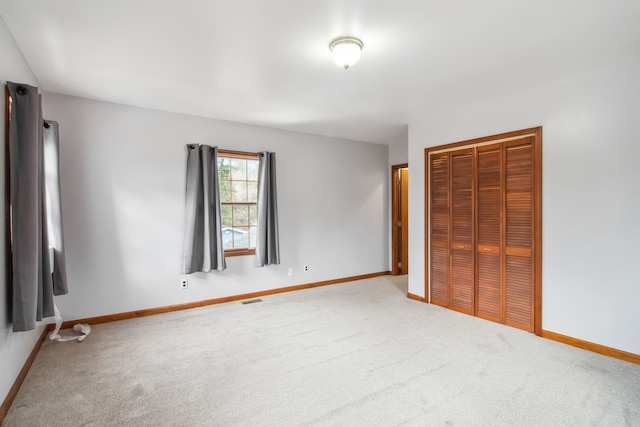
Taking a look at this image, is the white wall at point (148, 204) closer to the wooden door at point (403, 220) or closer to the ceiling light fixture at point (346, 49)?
the wooden door at point (403, 220)

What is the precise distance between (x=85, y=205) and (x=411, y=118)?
3.99 m

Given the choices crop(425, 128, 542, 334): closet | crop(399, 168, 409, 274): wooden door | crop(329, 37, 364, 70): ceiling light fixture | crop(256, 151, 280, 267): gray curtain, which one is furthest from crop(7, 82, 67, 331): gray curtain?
crop(399, 168, 409, 274): wooden door

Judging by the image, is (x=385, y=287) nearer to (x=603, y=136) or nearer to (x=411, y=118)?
(x=411, y=118)

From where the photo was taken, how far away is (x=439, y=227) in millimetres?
4102

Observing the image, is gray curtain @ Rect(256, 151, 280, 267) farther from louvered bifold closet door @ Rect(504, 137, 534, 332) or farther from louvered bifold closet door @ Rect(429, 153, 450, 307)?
louvered bifold closet door @ Rect(504, 137, 534, 332)

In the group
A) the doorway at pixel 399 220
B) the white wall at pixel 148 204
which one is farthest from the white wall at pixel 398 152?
the white wall at pixel 148 204

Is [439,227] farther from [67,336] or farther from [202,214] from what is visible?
[67,336]

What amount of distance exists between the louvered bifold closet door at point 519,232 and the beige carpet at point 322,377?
0.23 meters

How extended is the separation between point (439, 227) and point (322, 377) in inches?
98.8

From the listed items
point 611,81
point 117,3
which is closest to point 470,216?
point 611,81

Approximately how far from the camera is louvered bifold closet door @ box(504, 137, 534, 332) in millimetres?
3230

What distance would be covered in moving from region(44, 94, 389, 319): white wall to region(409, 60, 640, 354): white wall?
297 cm

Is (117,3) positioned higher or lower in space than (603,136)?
higher

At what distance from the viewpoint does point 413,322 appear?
3.52 m
